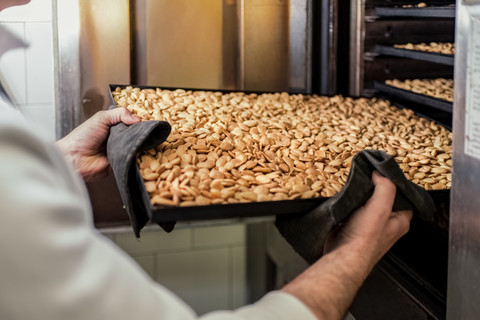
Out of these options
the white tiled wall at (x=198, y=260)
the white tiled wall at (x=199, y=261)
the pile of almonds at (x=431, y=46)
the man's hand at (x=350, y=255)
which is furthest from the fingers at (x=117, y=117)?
the white tiled wall at (x=199, y=261)

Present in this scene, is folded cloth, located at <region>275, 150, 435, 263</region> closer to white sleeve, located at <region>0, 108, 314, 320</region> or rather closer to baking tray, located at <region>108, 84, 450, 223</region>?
baking tray, located at <region>108, 84, 450, 223</region>

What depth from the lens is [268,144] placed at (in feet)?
4.96

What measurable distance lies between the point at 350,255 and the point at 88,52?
1453mm

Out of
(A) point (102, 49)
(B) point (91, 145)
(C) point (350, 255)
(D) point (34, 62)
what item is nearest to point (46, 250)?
(C) point (350, 255)

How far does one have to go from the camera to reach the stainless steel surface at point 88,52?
2.12 metres

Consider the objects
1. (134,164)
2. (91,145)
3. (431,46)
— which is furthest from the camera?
(431,46)

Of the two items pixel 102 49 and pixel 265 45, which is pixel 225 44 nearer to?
pixel 265 45

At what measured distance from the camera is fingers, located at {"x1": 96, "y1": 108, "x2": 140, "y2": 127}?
5.02ft

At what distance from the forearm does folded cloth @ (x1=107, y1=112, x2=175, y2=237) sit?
0.35 m

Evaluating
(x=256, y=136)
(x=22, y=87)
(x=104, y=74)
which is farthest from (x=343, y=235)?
(x=22, y=87)

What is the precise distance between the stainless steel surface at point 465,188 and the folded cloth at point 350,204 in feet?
0.26

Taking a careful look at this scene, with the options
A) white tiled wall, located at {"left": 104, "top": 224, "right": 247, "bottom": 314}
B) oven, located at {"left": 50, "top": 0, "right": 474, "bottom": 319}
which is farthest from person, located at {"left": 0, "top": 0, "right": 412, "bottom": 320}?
white tiled wall, located at {"left": 104, "top": 224, "right": 247, "bottom": 314}

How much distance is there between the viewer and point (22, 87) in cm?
239

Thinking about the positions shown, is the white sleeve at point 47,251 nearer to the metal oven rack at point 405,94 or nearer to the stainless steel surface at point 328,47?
the metal oven rack at point 405,94
